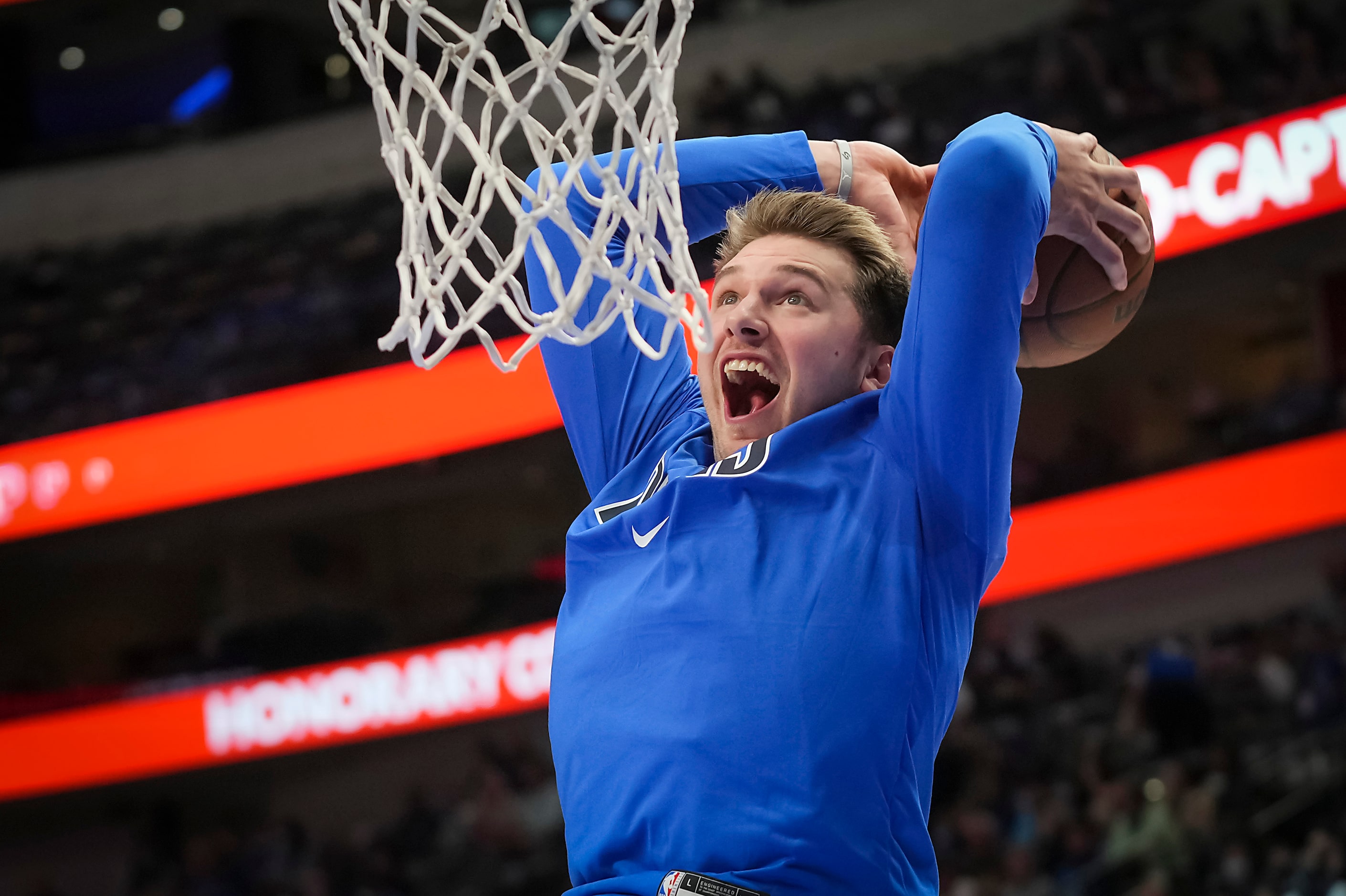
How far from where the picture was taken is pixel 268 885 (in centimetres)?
892

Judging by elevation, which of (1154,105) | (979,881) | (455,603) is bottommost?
(979,881)

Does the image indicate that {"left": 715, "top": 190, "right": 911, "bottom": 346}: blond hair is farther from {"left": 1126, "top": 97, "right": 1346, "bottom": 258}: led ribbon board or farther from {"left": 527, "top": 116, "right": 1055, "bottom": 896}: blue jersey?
{"left": 1126, "top": 97, "right": 1346, "bottom": 258}: led ribbon board

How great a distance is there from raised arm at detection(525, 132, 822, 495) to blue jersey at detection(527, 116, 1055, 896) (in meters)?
0.29

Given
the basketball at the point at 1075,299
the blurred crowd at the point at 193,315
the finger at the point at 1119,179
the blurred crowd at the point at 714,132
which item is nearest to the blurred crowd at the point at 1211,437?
the blurred crowd at the point at 714,132

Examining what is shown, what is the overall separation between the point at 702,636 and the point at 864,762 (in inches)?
9.1

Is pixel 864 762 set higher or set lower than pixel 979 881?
higher

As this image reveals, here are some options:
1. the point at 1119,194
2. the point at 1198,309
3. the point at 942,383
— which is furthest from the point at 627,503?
the point at 1198,309

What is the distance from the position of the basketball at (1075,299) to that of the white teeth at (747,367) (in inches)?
15.4

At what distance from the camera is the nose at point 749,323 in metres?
1.74

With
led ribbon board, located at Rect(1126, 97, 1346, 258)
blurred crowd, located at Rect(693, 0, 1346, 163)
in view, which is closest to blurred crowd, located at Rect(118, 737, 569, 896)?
blurred crowd, located at Rect(693, 0, 1346, 163)

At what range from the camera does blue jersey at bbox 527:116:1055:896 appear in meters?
1.48

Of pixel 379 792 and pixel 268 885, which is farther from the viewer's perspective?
pixel 379 792

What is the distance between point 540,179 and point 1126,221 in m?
0.80

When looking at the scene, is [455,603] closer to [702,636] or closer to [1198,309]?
[1198,309]
